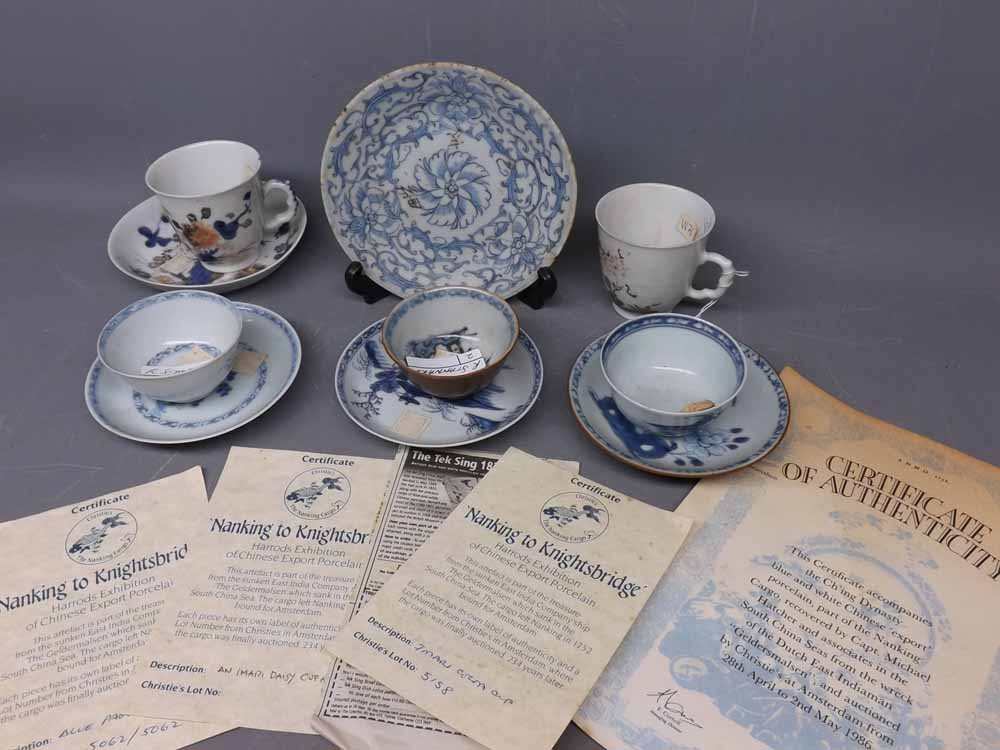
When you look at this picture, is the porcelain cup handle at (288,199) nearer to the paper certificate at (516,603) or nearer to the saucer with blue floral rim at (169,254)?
the saucer with blue floral rim at (169,254)

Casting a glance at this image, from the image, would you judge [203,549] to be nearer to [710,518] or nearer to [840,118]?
[710,518]

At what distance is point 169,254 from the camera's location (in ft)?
3.50

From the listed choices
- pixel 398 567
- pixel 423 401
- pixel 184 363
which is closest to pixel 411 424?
pixel 423 401

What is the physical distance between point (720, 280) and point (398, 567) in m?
0.50

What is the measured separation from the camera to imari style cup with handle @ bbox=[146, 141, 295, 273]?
95 centimetres

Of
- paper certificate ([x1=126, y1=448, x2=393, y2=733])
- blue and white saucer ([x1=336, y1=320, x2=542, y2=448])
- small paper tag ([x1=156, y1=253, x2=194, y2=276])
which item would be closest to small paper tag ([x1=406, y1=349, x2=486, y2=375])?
blue and white saucer ([x1=336, y1=320, x2=542, y2=448])

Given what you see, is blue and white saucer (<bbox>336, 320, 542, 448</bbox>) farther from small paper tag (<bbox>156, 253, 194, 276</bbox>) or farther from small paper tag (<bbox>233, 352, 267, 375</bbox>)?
small paper tag (<bbox>156, 253, 194, 276</bbox>)

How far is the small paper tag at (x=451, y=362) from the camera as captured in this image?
885mm

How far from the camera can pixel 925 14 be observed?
93cm

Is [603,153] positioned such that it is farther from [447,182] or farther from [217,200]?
[217,200]

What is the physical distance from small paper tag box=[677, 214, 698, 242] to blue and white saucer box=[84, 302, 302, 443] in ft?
1.61

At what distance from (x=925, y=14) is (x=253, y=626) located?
0.99 metres

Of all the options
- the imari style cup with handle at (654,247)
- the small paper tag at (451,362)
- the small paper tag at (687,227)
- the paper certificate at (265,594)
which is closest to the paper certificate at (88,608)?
the paper certificate at (265,594)
